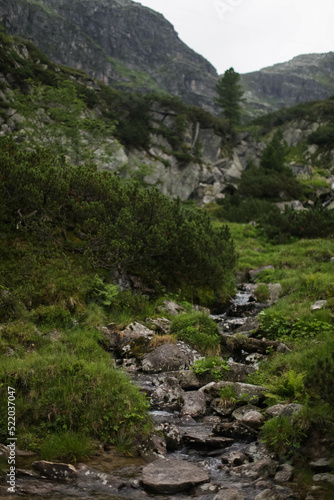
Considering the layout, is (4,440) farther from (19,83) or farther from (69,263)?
(19,83)

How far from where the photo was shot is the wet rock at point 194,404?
7.43 meters

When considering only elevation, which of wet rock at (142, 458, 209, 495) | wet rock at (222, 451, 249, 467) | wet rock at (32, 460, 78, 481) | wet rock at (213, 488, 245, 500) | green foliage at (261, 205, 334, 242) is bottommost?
wet rock at (222, 451, 249, 467)

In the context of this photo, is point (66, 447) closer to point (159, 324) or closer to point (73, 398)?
point (73, 398)

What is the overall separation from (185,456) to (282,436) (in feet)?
5.44

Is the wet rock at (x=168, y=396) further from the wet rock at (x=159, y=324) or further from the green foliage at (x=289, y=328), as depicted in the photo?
the green foliage at (x=289, y=328)

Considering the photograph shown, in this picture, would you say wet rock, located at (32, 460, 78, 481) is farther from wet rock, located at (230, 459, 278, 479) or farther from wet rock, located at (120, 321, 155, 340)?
wet rock, located at (120, 321, 155, 340)

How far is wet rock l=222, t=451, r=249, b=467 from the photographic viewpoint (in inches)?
223

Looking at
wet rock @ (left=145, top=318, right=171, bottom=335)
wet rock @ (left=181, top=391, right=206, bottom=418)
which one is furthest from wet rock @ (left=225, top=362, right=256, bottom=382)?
wet rock @ (left=145, top=318, right=171, bottom=335)

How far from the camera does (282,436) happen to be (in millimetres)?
5734

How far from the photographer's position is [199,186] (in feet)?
138

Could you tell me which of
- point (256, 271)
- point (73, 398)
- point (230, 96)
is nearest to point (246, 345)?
point (73, 398)

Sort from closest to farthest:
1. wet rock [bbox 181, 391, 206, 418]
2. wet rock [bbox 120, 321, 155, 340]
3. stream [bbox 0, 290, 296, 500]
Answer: stream [bbox 0, 290, 296, 500], wet rock [bbox 181, 391, 206, 418], wet rock [bbox 120, 321, 155, 340]

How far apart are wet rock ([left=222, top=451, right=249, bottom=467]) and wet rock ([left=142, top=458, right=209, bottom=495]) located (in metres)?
0.54

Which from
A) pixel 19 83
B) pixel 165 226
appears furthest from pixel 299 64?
pixel 165 226
